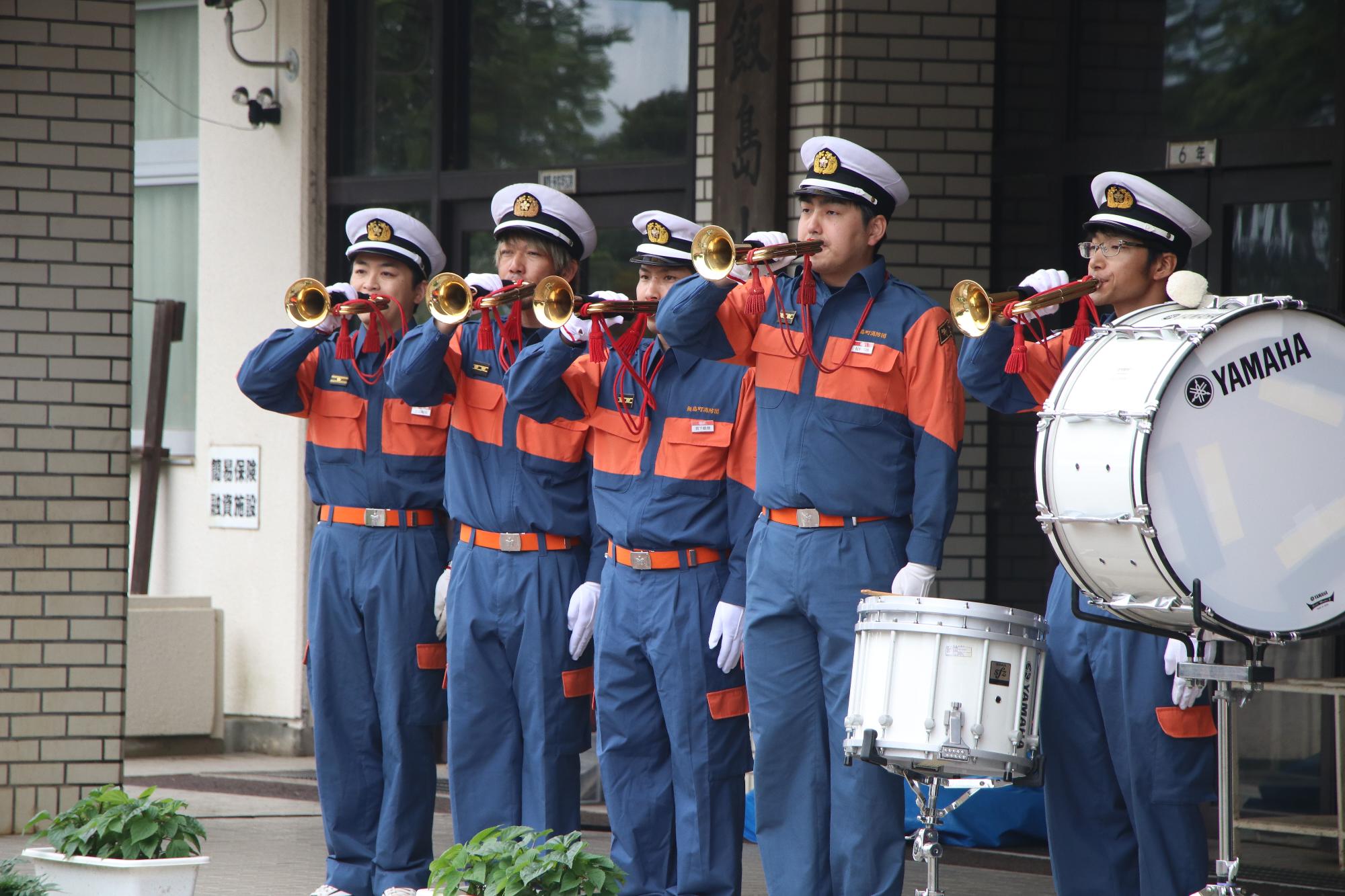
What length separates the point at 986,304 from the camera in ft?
15.7

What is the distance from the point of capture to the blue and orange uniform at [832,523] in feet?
16.4

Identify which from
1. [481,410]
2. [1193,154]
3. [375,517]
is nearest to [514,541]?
[481,410]

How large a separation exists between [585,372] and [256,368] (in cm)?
118

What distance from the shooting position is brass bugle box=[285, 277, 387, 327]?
20.4 ft

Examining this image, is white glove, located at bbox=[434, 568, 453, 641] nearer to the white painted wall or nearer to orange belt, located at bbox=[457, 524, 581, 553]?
orange belt, located at bbox=[457, 524, 581, 553]

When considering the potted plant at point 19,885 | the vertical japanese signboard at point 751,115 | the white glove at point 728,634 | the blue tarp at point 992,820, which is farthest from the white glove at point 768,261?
the blue tarp at point 992,820

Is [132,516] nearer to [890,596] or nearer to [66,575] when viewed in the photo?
[66,575]

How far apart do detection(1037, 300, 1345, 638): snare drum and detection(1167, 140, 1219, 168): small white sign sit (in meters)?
3.22

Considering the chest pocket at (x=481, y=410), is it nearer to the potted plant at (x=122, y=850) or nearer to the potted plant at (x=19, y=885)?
the potted plant at (x=122, y=850)

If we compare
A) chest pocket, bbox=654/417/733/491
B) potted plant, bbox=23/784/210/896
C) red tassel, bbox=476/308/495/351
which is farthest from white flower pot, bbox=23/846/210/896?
red tassel, bbox=476/308/495/351

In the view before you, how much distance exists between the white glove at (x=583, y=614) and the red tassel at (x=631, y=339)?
723 mm

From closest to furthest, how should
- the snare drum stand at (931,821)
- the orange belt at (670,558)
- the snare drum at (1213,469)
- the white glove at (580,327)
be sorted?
the snare drum at (1213,469) → the snare drum stand at (931,821) → the orange belt at (670,558) → the white glove at (580,327)

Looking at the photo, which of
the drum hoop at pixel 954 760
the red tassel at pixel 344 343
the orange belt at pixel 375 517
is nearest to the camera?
the drum hoop at pixel 954 760

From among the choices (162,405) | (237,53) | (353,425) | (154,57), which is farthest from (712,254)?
(154,57)
